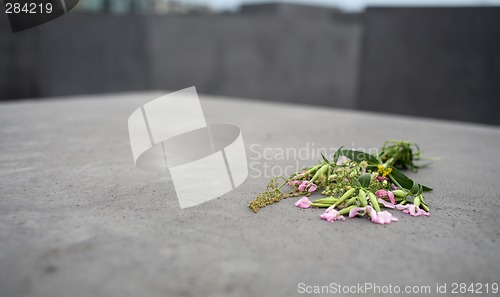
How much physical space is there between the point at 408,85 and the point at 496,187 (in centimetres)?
286

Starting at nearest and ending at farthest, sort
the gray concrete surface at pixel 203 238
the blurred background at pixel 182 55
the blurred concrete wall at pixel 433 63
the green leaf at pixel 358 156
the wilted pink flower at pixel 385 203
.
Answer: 1. the gray concrete surface at pixel 203 238
2. the wilted pink flower at pixel 385 203
3. the green leaf at pixel 358 156
4. the blurred concrete wall at pixel 433 63
5. the blurred background at pixel 182 55

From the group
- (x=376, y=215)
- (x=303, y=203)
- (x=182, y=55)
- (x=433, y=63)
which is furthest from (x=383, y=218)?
(x=182, y=55)

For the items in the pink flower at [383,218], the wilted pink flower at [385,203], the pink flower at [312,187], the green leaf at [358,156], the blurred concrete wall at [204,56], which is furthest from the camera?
the blurred concrete wall at [204,56]

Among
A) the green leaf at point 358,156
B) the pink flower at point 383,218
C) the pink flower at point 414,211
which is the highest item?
the green leaf at point 358,156

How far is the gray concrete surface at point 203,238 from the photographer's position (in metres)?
0.92

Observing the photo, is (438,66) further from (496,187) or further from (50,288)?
(50,288)

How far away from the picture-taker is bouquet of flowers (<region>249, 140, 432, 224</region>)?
1289 mm

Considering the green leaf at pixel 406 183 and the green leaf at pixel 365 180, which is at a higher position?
the green leaf at pixel 365 180

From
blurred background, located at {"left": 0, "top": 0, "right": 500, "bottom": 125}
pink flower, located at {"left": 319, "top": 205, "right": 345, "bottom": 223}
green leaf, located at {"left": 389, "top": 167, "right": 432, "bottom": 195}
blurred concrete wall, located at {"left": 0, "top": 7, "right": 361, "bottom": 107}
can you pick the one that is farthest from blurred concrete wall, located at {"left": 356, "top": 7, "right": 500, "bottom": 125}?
pink flower, located at {"left": 319, "top": 205, "right": 345, "bottom": 223}

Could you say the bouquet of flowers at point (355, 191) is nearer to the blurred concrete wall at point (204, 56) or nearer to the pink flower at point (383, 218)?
the pink flower at point (383, 218)

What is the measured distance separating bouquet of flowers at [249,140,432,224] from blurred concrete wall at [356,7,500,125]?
2.92 m

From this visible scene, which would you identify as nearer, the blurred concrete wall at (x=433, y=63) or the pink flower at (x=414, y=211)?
the pink flower at (x=414, y=211)

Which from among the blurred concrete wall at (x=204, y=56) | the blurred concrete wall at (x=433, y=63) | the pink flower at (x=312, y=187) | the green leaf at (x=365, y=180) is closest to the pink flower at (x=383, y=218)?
the green leaf at (x=365, y=180)

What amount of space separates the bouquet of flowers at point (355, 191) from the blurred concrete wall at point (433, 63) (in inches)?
115
